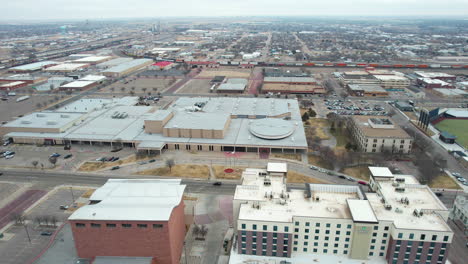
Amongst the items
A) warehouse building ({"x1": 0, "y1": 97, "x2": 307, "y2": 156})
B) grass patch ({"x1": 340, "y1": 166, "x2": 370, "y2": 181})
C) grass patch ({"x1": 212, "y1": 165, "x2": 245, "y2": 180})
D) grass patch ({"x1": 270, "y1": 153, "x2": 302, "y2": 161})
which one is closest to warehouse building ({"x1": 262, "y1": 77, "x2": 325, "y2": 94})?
warehouse building ({"x1": 0, "y1": 97, "x2": 307, "y2": 156})

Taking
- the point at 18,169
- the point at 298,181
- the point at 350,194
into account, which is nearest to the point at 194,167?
the point at 298,181

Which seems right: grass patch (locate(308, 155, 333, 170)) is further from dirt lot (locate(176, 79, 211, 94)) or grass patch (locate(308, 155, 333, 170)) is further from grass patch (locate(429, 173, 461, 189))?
dirt lot (locate(176, 79, 211, 94))

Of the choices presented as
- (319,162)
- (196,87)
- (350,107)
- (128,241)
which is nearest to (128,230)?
(128,241)

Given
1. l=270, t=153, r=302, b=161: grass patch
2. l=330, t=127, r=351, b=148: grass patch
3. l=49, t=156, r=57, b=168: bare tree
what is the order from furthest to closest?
l=330, t=127, r=351, b=148: grass patch
l=270, t=153, r=302, b=161: grass patch
l=49, t=156, r=57, b=168: bare tree

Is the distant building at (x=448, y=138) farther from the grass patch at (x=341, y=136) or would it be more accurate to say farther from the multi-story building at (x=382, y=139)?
the grass patch at (x=341, y=136)

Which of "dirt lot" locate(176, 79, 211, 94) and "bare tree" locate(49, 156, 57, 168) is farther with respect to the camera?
"dirt lot" locate(176, 79, 211, 94)
